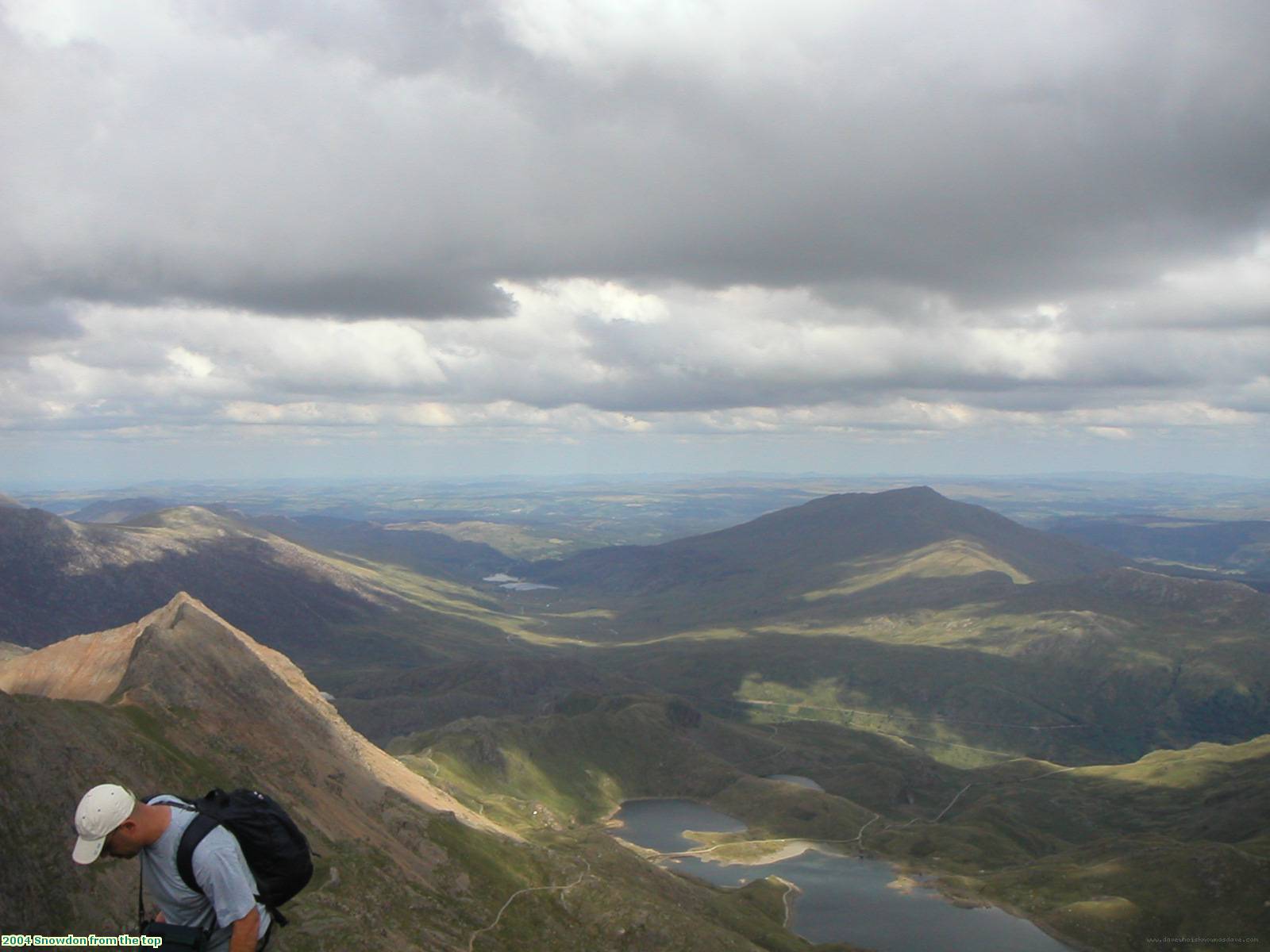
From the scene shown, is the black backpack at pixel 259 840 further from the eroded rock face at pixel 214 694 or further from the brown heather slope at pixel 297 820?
the eroded rock face at pixel 214 694

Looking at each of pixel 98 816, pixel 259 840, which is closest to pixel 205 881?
pixel 259 840

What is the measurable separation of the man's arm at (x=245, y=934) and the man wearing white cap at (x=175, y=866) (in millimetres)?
17

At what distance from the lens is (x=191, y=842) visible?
1881 centimetres

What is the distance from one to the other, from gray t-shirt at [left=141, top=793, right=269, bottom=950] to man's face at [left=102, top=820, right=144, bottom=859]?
0.45m

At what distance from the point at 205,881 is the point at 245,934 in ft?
4.68

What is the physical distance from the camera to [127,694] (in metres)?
145

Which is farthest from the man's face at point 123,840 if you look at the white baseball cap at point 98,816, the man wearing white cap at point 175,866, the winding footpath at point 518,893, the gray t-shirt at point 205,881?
the winding footpath at point 518,893

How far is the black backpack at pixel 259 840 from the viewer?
1895 centimetres

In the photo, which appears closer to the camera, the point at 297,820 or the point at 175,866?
the point at 175,866

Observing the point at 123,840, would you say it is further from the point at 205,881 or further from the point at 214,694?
the point at 214,694

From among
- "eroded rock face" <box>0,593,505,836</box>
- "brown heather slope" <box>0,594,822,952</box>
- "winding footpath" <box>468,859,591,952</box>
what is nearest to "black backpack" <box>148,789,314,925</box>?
"brown heather slope" <box>0,594,822,952</box>

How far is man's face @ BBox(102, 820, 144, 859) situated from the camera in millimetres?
18750

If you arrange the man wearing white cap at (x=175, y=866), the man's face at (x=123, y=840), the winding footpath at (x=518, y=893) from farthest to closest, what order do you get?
the winding footpath at (x=518, y=893) → the man's face at (x=123, y=840) → the man wearing white cap at (x=175, y=866)

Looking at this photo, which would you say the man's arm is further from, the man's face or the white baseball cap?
the white baseball cap
